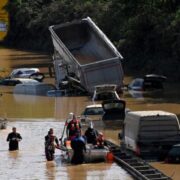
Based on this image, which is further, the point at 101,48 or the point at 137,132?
the point at 101,48

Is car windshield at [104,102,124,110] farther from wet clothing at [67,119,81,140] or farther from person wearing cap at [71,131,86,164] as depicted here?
person wearing cap at [71,131,86,164]

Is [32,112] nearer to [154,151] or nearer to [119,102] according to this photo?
[119,102]

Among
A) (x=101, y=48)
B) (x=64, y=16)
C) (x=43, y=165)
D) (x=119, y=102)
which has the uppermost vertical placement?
(x=64, y=16)

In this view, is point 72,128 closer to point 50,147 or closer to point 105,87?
point 50,147

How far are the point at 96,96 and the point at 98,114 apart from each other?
8.04 meters

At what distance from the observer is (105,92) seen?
4469 cm

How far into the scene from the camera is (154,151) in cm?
2408

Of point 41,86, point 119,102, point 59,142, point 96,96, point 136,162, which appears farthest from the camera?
point 41,86

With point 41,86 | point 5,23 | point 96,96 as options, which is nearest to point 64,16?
point 41,86

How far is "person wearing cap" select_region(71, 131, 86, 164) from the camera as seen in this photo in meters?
24.4

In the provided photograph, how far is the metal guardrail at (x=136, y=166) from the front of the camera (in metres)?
20.5

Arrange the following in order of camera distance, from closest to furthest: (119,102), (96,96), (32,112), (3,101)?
(119,102), (32,112), (96,96), (3,101)

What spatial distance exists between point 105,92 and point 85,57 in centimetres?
754

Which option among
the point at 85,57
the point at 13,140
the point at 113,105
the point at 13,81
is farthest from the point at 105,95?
the point at 13,140
